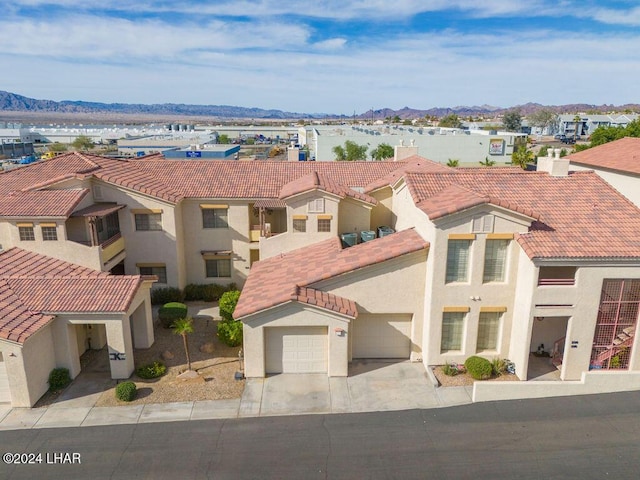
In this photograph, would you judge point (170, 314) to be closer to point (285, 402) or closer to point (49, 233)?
point (49, 233)

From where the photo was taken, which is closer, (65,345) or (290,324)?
(65,345)

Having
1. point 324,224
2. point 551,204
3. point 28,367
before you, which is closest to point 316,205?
point 324,224

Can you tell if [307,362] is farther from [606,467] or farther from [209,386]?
[606,467]

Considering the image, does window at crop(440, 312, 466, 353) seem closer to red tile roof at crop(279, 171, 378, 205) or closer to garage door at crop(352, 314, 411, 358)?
garage door at crop(352, 314, 411, 358)

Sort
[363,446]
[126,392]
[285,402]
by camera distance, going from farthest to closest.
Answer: [285,402] < [126,392] < [363,446]

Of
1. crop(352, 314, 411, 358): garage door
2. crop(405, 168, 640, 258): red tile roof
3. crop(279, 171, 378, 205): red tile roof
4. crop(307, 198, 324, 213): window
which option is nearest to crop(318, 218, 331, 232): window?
crop(307, 198, 324, 213): window

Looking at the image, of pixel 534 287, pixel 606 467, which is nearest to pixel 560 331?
pixel 534 287

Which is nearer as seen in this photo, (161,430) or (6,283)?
(161,430)
